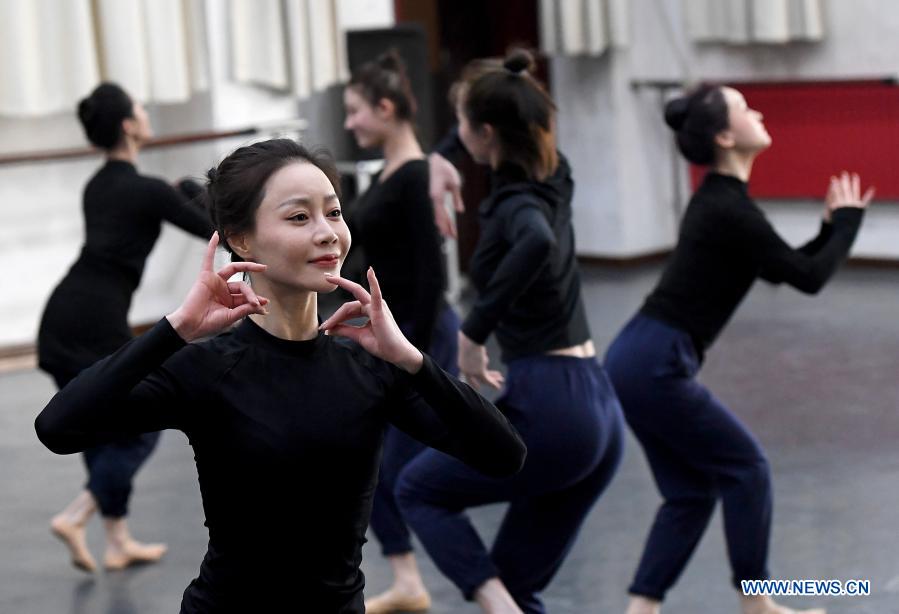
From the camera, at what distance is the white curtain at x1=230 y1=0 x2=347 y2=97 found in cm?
786

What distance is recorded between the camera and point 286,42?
7977 millimetres

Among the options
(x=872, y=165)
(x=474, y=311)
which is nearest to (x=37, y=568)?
(x=474, y=311)

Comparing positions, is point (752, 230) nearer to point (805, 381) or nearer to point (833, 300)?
point (805, 381)

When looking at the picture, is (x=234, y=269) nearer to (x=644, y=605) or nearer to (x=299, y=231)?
(x=299, y=231)

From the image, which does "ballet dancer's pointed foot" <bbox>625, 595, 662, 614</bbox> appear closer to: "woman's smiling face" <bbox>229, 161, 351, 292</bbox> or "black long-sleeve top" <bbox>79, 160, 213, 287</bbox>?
"black long-sleeve top" <bbox>79, 160, 213, 287</bbox>

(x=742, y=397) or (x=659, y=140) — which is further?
(x=659, y=140)

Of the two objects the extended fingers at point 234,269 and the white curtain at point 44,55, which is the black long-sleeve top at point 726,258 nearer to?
the extended fingers at point 234,269

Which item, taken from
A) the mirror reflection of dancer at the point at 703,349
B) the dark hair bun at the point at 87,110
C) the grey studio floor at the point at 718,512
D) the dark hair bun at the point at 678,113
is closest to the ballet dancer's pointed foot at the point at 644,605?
the mirror reflection of dancer at the point at 703,349

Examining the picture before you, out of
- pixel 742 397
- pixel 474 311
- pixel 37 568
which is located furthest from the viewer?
pixel 742 397

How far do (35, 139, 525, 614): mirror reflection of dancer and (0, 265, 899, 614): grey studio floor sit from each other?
1.79 m

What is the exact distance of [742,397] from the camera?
602cm

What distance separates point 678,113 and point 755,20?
5.40 meters

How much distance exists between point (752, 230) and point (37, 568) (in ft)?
7.59

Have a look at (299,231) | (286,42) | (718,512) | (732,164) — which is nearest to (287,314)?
(299,231)
